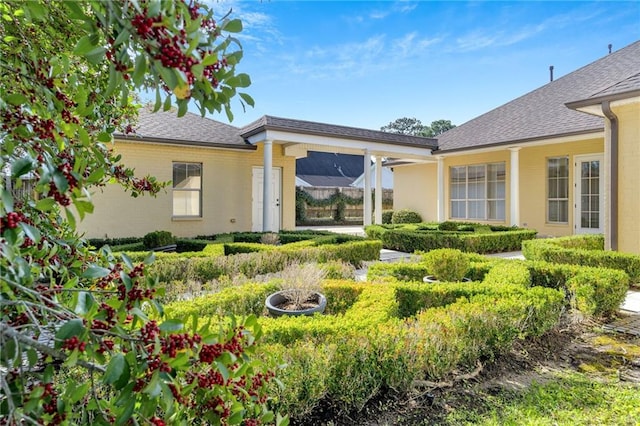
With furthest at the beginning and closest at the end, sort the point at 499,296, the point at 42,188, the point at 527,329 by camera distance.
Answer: the point at 499,296 < the point at 527,329 < the point at 42,188

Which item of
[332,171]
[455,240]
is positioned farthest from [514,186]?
[332,171]

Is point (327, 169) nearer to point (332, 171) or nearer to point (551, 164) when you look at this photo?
point (332, 171)

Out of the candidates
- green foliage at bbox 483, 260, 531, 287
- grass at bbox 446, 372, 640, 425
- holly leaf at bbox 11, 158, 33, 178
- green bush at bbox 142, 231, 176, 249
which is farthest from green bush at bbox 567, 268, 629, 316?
green bush at bbox 142, 231, 176, 249

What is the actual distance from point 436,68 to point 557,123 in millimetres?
4452

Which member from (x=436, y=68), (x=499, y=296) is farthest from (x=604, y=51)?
(x=499, y=296)

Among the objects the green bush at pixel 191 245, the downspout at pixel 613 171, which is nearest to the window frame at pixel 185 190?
the green bush at pixel 191 245

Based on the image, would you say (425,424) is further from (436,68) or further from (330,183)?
(330,183)

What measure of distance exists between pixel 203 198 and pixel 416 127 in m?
48.4

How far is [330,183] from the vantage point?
3006 cm

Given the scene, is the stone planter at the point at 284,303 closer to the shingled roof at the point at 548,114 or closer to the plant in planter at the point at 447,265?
the plant in planter at the point at 447,265

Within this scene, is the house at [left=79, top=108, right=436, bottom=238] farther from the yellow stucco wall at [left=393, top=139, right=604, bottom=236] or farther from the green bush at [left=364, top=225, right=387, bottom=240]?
the yellow stucco wall at [left=393, top=139, right=604, bottom=236]

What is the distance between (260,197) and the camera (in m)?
13.8

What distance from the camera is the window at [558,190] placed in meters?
12.9

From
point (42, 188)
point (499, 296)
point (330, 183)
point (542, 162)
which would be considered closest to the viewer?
point (42, 188)
